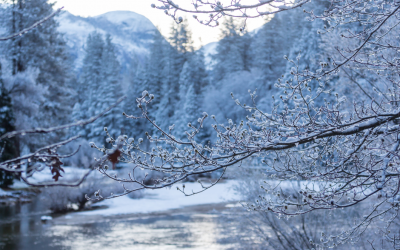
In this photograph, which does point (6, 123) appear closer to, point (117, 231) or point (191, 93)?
point (117, 231)

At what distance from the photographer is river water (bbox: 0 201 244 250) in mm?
11258

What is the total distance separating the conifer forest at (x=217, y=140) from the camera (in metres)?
2.86

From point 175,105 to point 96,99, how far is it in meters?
9.01

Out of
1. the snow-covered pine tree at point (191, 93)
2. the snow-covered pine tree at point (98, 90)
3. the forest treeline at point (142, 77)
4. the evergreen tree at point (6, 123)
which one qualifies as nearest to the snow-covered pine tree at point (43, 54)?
the forest treeline at point (142, 77)

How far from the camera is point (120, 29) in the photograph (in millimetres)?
153750

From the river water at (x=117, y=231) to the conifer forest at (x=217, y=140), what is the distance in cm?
8

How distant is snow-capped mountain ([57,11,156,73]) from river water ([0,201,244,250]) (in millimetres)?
108662

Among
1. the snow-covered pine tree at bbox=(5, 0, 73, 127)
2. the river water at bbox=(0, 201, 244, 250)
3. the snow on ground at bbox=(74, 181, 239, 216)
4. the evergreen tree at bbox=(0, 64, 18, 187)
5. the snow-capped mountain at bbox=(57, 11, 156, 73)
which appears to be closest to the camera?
the river water at bbox=(0, 201, 244, 250)

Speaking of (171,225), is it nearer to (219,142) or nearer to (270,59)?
(219,142)

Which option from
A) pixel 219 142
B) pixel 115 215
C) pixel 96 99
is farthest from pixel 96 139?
pixel 219 142

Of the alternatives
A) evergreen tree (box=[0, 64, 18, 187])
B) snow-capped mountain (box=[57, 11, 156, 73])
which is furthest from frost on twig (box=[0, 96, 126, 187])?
snow-capped mountain (box=[57, 11, 156, 73])

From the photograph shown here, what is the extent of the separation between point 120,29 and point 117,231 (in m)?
151

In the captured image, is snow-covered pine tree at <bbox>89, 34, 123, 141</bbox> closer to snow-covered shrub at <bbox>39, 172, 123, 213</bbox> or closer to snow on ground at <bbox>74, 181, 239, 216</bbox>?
snow on ground at <bbox>74, 181, 239, 216</bbox>

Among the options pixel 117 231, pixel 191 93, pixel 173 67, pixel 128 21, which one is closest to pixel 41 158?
pixel 117 231
